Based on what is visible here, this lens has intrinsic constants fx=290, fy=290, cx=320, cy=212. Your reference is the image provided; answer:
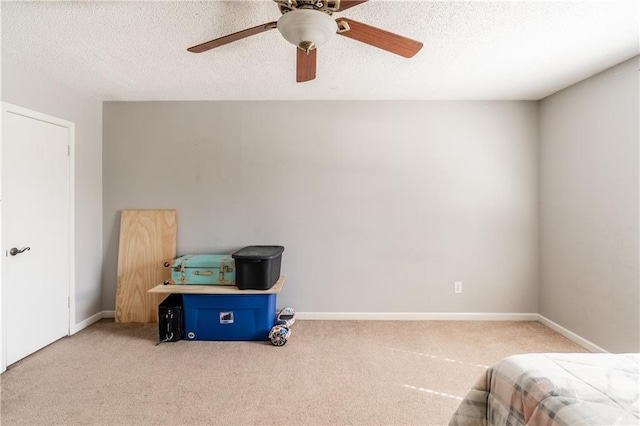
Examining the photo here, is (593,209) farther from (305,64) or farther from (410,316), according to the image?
(305,64)

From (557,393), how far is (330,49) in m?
2.26

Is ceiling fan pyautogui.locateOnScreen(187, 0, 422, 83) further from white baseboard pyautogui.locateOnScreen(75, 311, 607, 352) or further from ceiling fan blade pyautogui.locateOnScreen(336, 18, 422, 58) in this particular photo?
white baseboard pyautogui.locateOnScreen(75, 311, 607, 352)

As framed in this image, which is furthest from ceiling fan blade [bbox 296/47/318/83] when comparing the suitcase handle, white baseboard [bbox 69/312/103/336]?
white baseboard [bbox 69/312/103/336]

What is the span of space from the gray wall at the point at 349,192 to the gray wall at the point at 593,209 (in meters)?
0.23

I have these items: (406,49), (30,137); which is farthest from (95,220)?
(406,49)

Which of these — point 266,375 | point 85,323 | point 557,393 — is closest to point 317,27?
point 557,393

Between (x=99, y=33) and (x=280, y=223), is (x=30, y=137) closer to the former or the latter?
(x=99, y=33)

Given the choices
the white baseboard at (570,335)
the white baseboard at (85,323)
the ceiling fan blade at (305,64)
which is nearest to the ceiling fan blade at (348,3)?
the ceiling fan blade at (305,64)

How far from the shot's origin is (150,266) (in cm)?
317

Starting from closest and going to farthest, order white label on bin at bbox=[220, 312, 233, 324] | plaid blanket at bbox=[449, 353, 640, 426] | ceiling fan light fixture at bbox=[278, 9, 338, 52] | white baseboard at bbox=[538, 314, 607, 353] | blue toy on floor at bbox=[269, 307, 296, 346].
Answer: plaid blanket at bbox=[449, 353, 640, 426]
ceiling fan light fixture at bbox=[278, 9, 338, 52]
white baseboard at bbox=[538, 314, 607, 353]
blue toy on floor at bbox=[269, 307, 296, 346]
white label on bin at bbox=[220, 312, 233, 324]

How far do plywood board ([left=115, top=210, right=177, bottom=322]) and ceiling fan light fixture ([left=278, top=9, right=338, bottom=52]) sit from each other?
8.21 ft

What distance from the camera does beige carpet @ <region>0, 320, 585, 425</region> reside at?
5.87 feet

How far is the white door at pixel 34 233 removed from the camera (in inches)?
89.4

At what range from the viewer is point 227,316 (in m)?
2.71
